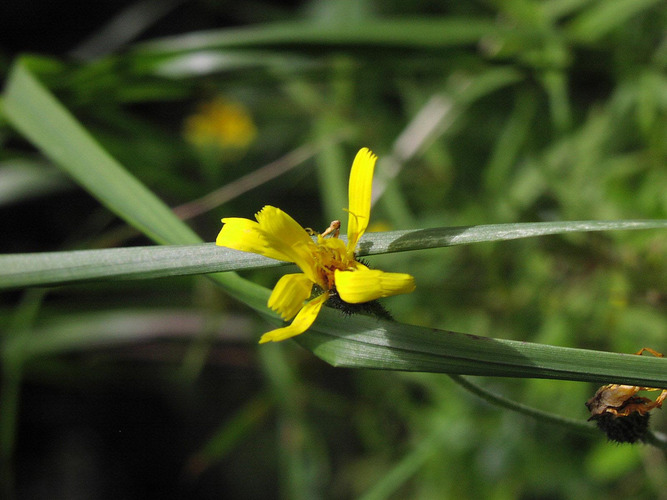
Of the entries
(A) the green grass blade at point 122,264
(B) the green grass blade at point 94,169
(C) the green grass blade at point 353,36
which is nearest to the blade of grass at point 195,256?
(A) the green grass blade at point 122,264

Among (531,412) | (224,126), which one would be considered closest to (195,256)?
(531,412)

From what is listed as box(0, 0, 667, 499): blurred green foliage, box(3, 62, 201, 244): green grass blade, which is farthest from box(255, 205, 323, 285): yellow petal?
box(0, 0, 667, 499): blurred green foliage

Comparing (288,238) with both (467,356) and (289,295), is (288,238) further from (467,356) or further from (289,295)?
(467,356)

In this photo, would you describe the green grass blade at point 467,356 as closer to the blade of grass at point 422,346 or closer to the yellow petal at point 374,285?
the blade of grass at point 422,346

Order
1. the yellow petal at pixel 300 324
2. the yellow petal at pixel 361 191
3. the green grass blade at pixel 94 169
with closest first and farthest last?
the yellow petal at pixel 300 324
the yellow petal at pixel 361 191
the green grass blade at pixel 94 169

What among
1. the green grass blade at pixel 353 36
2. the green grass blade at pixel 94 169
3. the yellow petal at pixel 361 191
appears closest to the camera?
the yellow petal at pixel 361 191

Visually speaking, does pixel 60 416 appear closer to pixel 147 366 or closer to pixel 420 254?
pixel 147 366

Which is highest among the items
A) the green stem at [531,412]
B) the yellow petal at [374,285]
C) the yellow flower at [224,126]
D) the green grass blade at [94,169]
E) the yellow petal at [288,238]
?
the yellow flower at [224,126]
